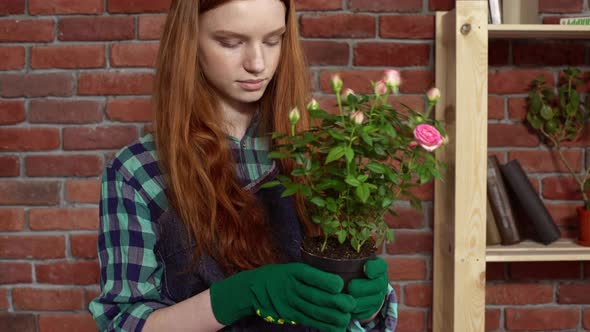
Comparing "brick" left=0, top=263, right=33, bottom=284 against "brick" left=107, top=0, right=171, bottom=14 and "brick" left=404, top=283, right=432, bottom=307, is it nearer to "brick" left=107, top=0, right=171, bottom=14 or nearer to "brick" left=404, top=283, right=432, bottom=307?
"brick" left=107, top=0, right=171, bottom=14

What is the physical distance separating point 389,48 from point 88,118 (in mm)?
964

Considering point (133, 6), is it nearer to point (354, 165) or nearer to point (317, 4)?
point (317, 4)

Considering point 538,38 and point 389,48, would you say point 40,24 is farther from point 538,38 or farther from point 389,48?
point 538,38

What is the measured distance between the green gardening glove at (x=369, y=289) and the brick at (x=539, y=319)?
111cm

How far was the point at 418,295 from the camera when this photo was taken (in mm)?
1800

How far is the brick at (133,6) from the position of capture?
1678mm

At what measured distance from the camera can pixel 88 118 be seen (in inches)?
67.2

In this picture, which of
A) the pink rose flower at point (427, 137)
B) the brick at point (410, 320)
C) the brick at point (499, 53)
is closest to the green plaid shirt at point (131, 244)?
the pink rose flower at point (427, 137)

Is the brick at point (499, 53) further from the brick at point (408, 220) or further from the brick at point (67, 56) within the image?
the brick at point (67, 56)

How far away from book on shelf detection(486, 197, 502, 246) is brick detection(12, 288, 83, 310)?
50.5 inches

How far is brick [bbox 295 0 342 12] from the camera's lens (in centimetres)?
171

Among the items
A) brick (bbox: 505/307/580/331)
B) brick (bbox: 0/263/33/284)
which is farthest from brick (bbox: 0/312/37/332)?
brick (bbox: 505/307/580/331)

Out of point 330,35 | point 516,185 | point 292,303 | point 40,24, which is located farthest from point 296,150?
point 40,24

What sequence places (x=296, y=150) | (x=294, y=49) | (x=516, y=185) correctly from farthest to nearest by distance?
(x=516, y=185) < (x=294, y=49) < (x=296, y=150)
